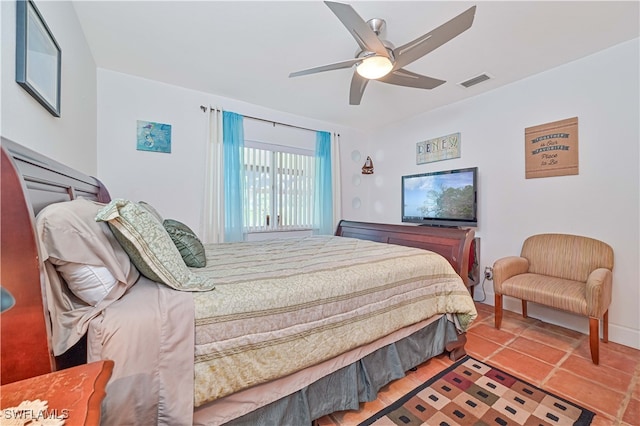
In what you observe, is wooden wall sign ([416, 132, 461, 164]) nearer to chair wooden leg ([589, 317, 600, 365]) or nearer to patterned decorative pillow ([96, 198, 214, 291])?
chair wooden leg ([589, 317, 600, 365])

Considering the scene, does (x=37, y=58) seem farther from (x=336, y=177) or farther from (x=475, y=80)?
(x=475, y=80)

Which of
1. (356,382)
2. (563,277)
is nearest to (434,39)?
(356,382)

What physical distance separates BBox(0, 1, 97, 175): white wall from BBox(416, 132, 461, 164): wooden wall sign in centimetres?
392

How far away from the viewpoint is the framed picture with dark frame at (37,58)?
1148 millimetres

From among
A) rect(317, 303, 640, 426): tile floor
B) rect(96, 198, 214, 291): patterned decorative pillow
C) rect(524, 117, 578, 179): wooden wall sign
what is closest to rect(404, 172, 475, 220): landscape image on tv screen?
rect(524, 117, 578, 179): wooden wall sign

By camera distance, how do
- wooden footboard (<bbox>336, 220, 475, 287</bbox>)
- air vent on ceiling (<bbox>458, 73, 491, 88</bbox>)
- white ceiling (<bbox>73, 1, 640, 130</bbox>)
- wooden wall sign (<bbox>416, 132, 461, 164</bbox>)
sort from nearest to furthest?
white ceiling (<bbox>73, 1, 640, 130</bbox>) → wooden footboard (<bbox>336, 220, 475, 287</bbox>) → air vent on ceiling (<bbox>458, 73, 491, 88</bbox>) → wooden wall sign (<bbox>416, 132, 461, 164</bbox>)

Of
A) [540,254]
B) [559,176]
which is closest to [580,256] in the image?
[540,254]

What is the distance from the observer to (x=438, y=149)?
146 inches

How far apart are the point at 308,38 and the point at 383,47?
73 cm

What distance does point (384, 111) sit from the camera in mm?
3916

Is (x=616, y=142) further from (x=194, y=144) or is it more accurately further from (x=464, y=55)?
(x=194, y=144)

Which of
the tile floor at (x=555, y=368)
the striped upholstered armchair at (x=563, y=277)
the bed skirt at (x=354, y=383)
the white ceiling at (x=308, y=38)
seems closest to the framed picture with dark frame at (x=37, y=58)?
the white ceiling at (x=308, y=38)

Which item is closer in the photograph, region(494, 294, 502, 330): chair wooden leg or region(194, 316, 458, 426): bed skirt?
region(194, 316, 458, 426): bed skirt

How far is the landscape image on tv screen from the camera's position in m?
3.25
